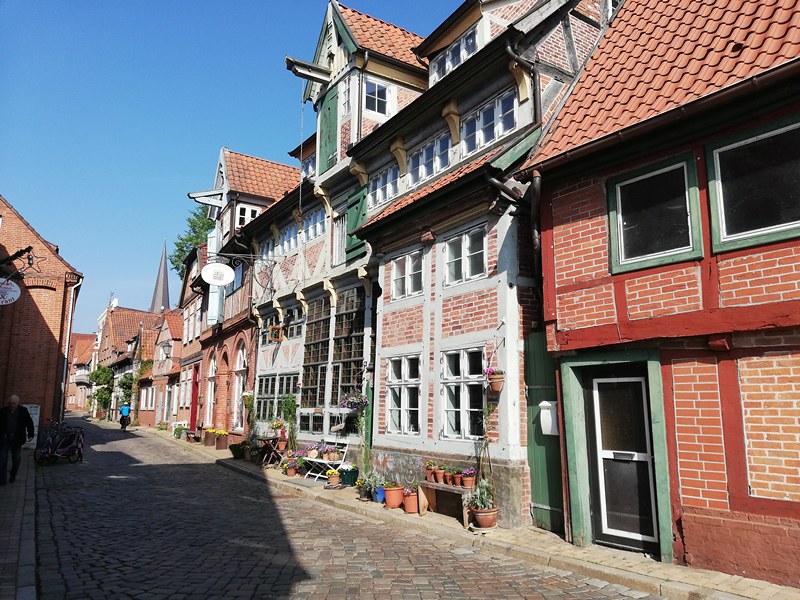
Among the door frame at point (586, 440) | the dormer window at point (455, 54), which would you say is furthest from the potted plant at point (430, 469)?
the dormer window at point (455, 54)

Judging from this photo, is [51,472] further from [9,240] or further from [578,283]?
[578,283]

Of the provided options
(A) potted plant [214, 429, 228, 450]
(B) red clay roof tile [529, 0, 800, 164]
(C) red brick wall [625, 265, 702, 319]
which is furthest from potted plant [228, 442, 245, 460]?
(C) red brick wall [625, 265, 702, 319]

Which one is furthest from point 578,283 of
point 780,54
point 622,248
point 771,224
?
point 780,54

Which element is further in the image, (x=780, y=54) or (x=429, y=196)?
(x=429, y=196)

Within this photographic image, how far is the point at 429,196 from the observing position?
11109 mm

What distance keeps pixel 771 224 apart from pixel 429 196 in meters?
6.05

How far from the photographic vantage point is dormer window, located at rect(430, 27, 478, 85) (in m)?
13.0

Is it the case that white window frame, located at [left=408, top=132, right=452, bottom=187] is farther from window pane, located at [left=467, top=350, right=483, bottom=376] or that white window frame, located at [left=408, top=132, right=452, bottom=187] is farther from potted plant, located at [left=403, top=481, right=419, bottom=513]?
potted plant, located at [left=403, top=481, right=419, bottom=513]

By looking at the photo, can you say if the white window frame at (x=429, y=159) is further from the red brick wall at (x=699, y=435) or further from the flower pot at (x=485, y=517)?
the red brick wall at (x=699, y=435)

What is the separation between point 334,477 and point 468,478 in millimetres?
5340

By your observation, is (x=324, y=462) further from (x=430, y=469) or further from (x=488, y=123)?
(x=488, y=123)

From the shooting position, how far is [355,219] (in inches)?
616

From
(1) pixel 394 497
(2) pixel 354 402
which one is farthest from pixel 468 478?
(2) pixel 354 402

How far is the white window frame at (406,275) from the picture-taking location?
480 inches
